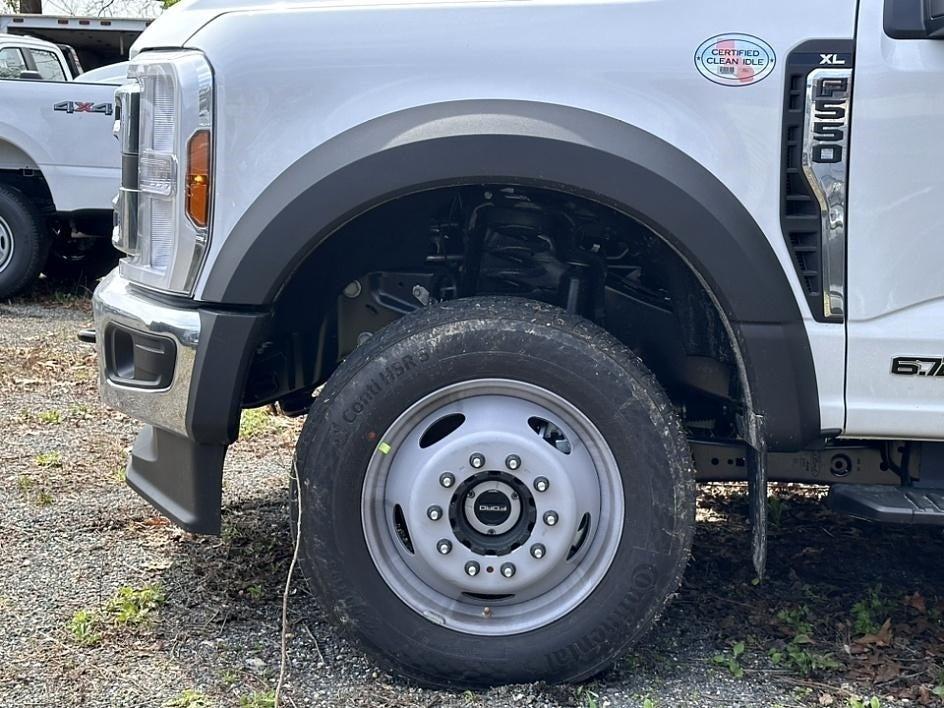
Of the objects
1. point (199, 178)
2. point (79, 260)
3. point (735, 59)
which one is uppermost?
point (735, 59)

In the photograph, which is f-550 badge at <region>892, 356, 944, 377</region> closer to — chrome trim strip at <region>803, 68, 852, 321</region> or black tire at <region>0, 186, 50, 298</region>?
chrome trim strip at <region>803, 68, 852, 321</region>

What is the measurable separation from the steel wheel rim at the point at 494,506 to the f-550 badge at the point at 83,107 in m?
6.94

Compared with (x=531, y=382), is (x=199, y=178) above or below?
above

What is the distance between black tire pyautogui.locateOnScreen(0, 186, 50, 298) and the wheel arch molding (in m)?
6.93

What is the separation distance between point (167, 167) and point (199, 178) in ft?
0.41

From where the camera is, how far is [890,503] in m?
2.78

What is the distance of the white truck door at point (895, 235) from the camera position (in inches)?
101

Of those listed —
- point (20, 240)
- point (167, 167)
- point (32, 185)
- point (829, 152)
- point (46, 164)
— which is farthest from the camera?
point (32, 185)

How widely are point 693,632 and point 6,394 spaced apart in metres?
4.39

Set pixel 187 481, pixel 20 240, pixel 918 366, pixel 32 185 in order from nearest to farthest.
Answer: pixel 918 366, pixel 187 481, pixel 20 240, pixel 32 185

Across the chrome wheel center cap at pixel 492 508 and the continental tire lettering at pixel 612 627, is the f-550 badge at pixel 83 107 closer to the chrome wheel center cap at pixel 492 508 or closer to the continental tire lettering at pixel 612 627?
the chrome wheel center cap at pixel 492 508

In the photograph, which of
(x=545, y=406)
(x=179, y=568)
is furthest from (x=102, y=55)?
(x=545, y=406)

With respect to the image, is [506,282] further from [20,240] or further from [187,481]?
[20,240]

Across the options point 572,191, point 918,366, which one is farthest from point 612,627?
point 572,191
